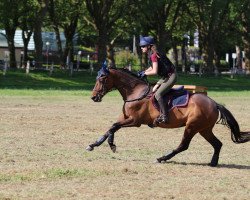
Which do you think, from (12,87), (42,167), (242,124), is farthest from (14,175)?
(12,87)

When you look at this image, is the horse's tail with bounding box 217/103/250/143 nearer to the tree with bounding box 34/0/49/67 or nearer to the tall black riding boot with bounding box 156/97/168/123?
the tall black riding boot with bounding box 156/97/168/123

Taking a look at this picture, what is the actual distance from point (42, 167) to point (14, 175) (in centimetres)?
110

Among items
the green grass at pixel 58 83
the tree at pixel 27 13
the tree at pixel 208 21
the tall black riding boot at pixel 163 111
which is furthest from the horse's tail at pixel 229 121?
the tree at pixel 208 21

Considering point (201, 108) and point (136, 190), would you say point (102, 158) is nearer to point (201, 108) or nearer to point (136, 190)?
point (201, 108)

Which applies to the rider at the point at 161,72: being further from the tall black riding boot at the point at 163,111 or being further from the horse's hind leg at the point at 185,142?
the horse's hind leg at the point at 185,142

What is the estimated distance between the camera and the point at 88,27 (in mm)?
80062

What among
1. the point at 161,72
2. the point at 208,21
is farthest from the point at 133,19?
the point at 161,72

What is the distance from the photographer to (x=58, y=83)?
52031mm

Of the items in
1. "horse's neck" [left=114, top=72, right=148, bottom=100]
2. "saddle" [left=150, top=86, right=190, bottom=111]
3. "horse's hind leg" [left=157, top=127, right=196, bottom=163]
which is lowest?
"horse's hind leg" [left=157, top=127, right=196, bottom=163]

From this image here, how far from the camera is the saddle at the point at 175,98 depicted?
14.6 meters

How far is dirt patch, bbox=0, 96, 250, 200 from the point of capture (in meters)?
11.1

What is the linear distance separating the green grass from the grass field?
16465mm

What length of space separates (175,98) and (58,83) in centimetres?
A: 3779

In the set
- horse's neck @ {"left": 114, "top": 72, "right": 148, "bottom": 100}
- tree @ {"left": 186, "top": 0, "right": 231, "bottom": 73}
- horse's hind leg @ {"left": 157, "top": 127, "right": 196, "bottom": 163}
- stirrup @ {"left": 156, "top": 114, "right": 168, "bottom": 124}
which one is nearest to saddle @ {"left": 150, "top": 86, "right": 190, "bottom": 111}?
stirrup @ {"left": 156, "top": 114, "right": 168, "bottom": 124}
